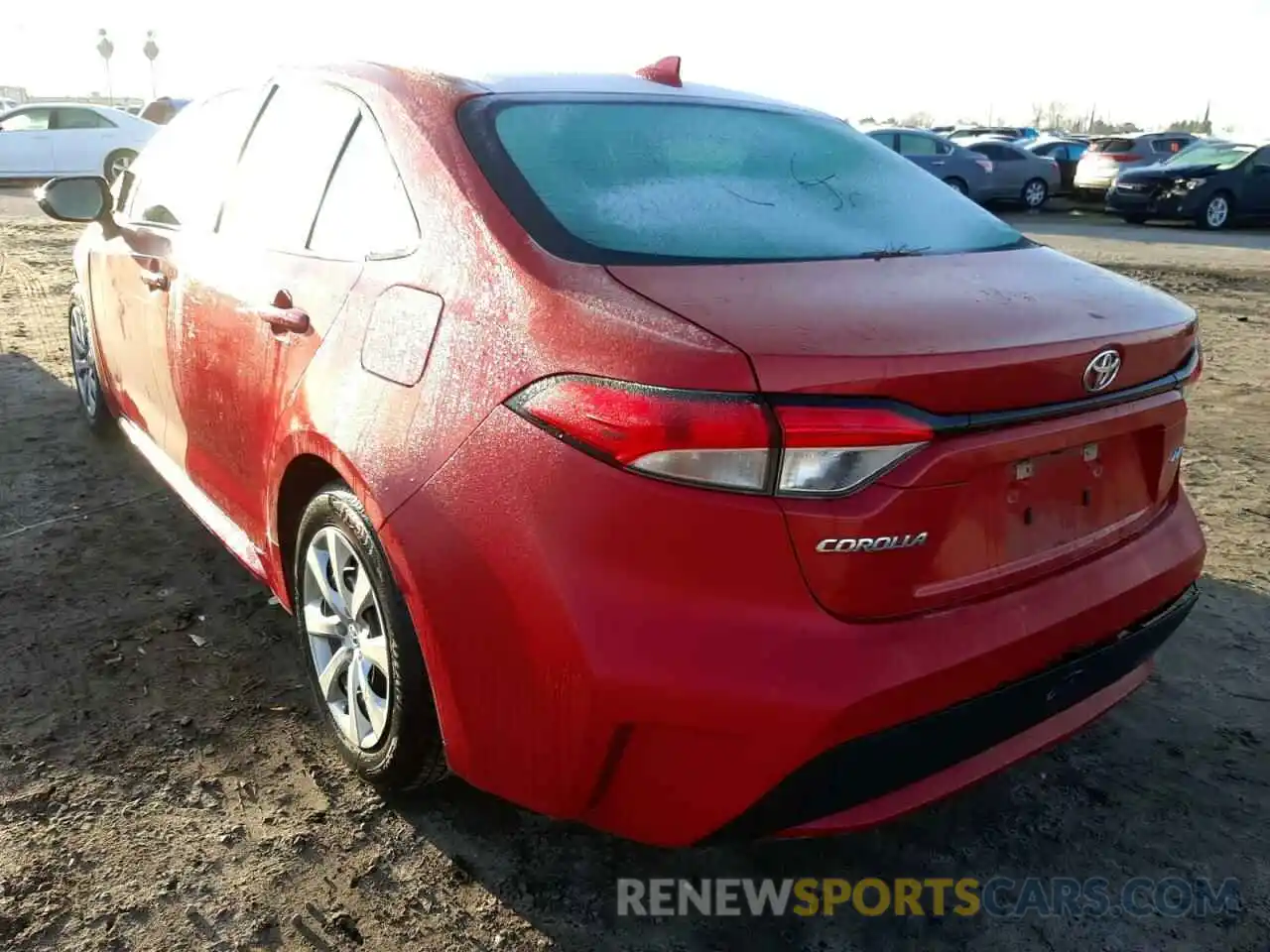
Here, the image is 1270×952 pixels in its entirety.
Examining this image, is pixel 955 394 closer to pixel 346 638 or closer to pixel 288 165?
pixel 346 638

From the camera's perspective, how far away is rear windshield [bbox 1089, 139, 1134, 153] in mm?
20109

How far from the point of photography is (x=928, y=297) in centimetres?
186

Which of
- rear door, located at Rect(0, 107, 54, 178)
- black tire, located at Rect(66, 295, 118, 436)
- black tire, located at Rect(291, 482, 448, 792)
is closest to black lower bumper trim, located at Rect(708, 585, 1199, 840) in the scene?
black tire, located at Rect(291, 482, 448, 792)

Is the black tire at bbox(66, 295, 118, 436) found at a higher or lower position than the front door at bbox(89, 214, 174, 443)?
lower

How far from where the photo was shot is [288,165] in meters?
2.68

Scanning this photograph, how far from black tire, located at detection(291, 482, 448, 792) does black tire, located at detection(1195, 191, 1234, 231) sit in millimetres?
17774

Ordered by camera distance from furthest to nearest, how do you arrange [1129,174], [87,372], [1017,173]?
[1017,173], [1129,174], [87,372]

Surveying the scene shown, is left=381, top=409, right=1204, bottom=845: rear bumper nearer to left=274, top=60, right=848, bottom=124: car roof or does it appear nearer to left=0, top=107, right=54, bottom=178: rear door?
left=274, top=60, right=848, bottom=124: car roof

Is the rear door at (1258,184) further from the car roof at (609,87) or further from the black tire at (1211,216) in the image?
the car roof at (609,87)

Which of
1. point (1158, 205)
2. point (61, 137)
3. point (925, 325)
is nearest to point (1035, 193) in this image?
point (1158, 205)

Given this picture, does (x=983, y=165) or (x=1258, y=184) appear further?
(x=983, y=165)

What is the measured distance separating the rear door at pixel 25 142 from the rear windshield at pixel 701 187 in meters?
19.3

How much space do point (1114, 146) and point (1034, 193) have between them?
6.07ft

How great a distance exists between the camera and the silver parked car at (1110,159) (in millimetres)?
19766
